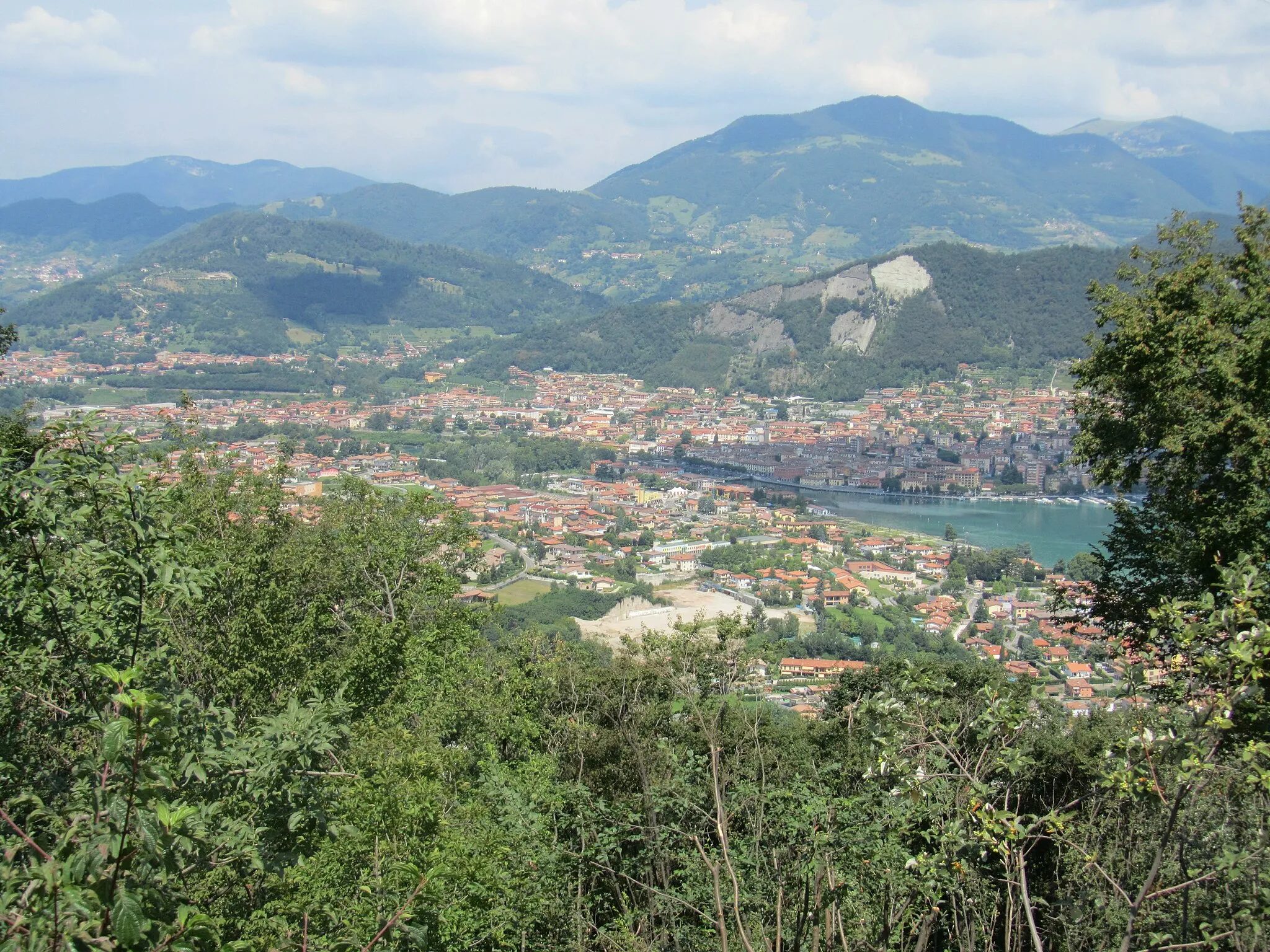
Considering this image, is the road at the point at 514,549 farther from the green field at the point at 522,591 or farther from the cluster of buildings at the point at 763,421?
the cluster of buildings at the point at 763,421

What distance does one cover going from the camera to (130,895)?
151 cm

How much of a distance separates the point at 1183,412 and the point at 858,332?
58.6m

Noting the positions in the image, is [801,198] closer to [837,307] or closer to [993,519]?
[837,307]

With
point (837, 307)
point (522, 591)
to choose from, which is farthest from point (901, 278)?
point (522, 591)

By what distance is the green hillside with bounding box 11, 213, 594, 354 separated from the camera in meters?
69.8

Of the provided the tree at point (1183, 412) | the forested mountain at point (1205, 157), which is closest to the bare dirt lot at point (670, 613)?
the tree at point (1183, 412)

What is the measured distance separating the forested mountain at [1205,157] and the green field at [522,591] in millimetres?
145574

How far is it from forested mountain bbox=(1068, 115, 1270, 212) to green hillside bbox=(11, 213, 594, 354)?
107993 millimetres

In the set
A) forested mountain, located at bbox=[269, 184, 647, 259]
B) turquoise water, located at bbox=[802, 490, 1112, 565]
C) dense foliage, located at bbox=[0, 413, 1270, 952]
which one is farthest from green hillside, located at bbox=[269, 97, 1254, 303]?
dense foliage, located at bbox=[0, 413, 1270, 952]

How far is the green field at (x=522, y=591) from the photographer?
20688 mm

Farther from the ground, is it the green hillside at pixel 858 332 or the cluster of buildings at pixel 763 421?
the green hillside at pixel 858 332

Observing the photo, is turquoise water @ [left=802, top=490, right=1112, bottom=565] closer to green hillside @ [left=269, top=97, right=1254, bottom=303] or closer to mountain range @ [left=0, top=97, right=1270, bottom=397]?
mountain range @ [left=0, top=97, right=1270, bottom=397]

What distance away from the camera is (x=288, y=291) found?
81062mm

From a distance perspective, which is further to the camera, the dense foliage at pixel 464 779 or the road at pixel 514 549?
the road at pixel 514 549
